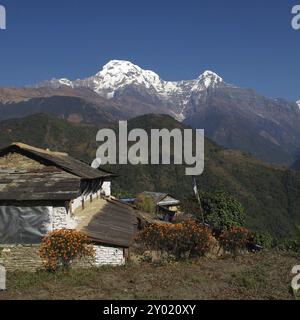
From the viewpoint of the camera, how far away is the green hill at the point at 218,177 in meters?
116

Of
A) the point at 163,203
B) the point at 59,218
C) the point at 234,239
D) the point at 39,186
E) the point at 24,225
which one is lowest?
the point at 163,203

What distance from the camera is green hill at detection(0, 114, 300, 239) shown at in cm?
11638

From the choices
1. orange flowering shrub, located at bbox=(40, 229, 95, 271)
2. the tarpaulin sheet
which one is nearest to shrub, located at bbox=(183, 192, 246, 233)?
the tarpaulin sheet

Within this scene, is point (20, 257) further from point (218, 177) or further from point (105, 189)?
point (218, 177)

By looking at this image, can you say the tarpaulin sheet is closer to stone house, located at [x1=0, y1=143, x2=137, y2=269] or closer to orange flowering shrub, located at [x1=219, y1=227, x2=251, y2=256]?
stone house, located at [x1=0, y1=143, x2=137, y2=269]

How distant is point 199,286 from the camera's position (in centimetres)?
1448

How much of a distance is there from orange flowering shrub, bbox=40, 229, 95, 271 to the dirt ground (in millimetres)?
637

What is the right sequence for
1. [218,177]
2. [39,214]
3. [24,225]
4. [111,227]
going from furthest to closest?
[218,177] → [111,227] → [39,214] → [24,225]

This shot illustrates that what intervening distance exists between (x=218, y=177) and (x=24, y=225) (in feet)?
378

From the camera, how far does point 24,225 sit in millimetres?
19266

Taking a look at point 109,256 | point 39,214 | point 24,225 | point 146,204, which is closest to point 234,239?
point 109,256

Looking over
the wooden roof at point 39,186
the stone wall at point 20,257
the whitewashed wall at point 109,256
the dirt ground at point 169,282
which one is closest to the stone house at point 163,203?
the wooden roof at point 39,186

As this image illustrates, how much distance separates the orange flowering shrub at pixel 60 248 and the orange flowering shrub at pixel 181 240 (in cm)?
354
